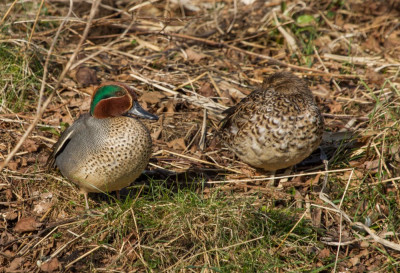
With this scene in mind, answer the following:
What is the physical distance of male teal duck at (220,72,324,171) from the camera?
3.83 m

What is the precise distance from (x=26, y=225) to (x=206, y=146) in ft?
5.52

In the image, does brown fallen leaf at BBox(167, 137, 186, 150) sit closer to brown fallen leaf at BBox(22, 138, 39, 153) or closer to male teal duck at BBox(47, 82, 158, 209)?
male teal duck at BBox(47, 82, 158, 209)

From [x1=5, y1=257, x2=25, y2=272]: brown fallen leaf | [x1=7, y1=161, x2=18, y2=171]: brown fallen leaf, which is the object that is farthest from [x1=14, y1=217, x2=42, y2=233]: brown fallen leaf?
[x1=7, y1=161, x2=18, y2=171]: brown fallen leaf

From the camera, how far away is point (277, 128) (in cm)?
383

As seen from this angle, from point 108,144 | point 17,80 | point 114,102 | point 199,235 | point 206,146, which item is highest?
point 114,102

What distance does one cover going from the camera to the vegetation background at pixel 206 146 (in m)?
3.44

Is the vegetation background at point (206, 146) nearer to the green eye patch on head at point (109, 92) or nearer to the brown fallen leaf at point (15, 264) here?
the brown fallen leaf at point (15, 264)

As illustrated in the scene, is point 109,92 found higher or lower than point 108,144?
higher

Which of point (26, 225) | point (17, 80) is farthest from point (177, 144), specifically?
point (17, 80)

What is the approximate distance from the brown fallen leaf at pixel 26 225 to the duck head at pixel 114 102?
0.87 meters

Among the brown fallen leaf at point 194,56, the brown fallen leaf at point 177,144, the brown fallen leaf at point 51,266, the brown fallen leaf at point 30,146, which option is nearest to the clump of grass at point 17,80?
the brown fallen leaf at point 30,146

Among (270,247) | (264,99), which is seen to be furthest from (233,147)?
(270,247)

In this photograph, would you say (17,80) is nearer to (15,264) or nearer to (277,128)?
(15,264)

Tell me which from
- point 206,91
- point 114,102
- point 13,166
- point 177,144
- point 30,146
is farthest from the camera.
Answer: point 206,91
